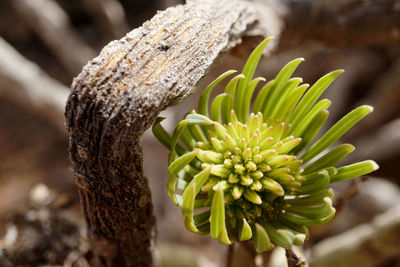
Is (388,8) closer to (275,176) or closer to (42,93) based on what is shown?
(275,176)

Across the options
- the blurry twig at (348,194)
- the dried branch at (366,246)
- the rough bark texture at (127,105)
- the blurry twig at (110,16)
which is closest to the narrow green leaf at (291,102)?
the rough bark texture at (127,105)

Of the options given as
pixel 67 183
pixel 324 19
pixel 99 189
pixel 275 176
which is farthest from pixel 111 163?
pixel 67 183

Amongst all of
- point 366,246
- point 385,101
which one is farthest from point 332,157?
point 385,101

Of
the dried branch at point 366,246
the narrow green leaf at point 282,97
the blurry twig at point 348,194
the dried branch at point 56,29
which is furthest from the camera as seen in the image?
the dried branch at point 56,29

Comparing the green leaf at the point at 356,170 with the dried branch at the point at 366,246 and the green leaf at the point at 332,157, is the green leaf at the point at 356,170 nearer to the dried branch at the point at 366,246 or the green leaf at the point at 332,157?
the green leaf at the point at 332,157

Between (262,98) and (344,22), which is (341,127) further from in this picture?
(344,22)

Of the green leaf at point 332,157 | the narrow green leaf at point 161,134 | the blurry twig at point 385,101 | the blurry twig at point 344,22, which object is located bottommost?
the green leaf at point 332,157

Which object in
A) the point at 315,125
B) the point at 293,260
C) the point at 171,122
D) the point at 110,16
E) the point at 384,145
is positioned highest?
the point at 110,16
